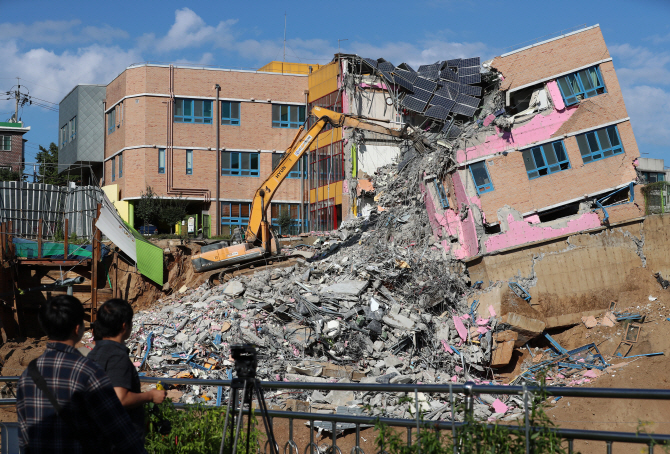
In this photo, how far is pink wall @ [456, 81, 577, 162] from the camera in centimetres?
2206

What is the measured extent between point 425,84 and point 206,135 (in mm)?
14275

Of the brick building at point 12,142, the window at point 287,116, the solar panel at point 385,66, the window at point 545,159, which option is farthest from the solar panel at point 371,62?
the brick building at point 12,142

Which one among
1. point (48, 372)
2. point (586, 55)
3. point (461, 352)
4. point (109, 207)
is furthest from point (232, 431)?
point (109, 207)

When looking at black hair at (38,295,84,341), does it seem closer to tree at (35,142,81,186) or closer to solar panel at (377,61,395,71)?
solar panel at (377,61,395,71)

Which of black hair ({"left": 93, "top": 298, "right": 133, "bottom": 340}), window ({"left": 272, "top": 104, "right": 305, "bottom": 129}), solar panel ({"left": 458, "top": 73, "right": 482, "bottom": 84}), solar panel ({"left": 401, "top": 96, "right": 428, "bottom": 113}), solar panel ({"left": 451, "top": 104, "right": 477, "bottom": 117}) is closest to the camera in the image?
black hair ({"left": 93, "top": 298, "right": 133, "bottom": 340})

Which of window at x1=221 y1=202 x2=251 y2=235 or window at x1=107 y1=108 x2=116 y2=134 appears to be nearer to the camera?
window at x1=221 y1=202 x2=251 y2=235

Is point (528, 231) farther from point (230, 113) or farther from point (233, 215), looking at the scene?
point (230, 113)

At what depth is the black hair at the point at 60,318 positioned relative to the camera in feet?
10.6

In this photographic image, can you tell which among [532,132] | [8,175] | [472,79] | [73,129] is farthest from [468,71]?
[8,175]

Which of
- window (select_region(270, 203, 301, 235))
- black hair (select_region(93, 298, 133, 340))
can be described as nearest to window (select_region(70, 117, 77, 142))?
window (select_region(270, 203, 301, 235))

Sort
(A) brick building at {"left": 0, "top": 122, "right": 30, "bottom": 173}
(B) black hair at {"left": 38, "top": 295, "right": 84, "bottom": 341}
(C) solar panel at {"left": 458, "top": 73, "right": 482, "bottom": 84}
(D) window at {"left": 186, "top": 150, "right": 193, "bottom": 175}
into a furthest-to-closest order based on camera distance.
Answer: (A) brick building at {"left": 0, "top": 122, "right": 30, "bottom": 173}
(D) window at {"left": 186, "top": 150, "right": 193, "bottom": 175}
(C) solar panel at {"left": 458, "top": 73, "right": 482, "bottom": 84}
(B) black hair at {"left": 38, "top": 295, "right": 84, "bottom": 341}

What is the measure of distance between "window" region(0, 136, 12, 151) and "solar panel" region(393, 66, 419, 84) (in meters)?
39.9

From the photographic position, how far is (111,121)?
128 feet

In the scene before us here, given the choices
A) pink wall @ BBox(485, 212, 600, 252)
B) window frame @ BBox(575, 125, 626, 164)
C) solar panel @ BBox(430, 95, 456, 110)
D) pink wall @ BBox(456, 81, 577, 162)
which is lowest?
pink wall @ BBox(485, 212, 600, 252)
